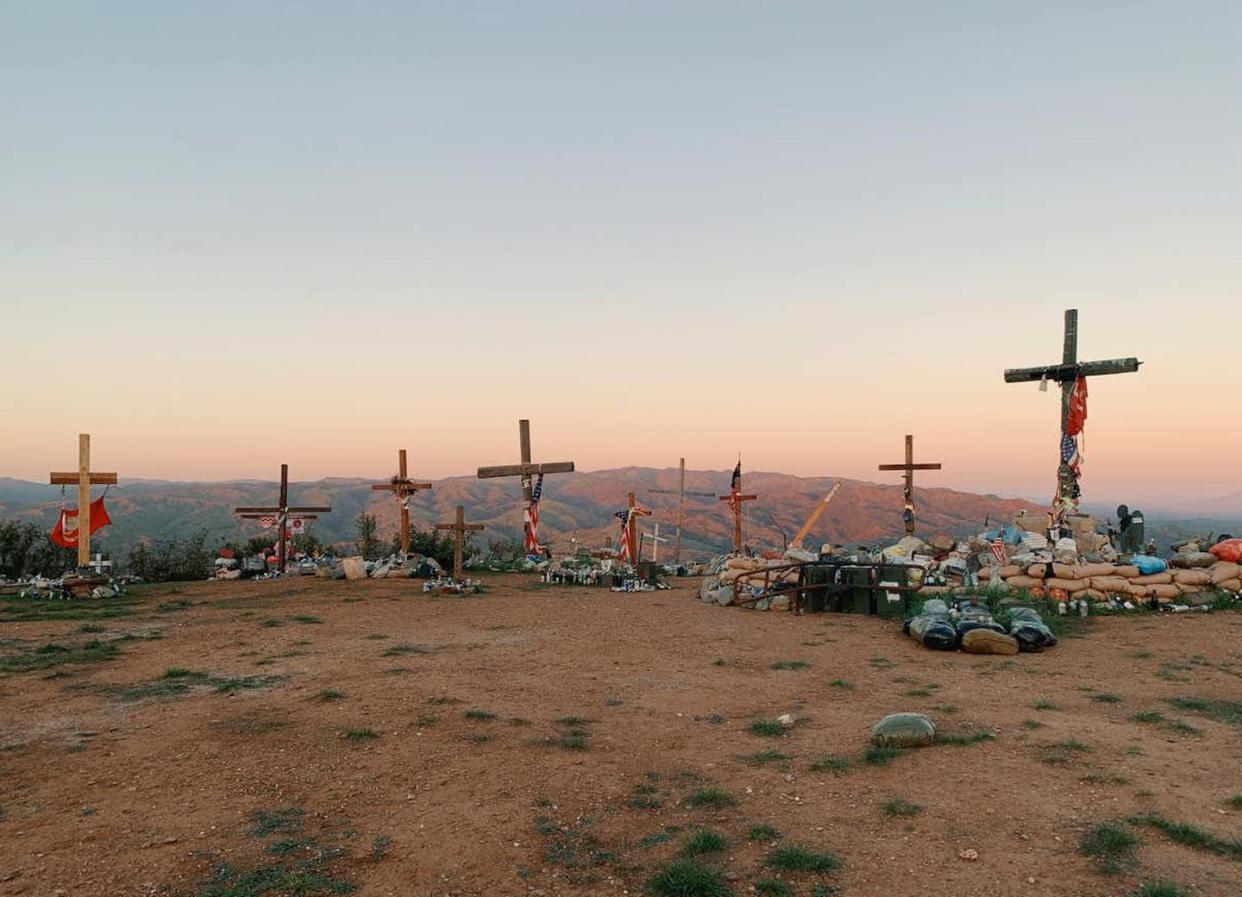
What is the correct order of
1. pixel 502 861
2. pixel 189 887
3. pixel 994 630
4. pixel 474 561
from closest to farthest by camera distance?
1. pixel 189 887
2. pixel 502 861
3. pixel 994 630
4. pixel 474 561

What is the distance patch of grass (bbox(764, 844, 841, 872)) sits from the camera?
17.8 ft

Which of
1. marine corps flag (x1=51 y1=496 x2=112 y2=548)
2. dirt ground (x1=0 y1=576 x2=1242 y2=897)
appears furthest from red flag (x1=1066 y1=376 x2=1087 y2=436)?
marine corps flag (x1=51 y1=496 x2=112 y2=548)

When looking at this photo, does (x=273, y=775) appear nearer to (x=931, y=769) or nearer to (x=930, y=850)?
(x=930, y=850)

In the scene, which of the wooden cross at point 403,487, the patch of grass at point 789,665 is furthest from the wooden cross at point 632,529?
the patch of grass at point 789,665

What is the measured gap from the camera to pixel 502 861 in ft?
18.5

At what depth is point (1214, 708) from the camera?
942 centimetres

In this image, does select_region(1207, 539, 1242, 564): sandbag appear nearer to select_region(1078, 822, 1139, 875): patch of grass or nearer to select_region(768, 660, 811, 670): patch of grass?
select_region(768, 660, 811, 670): patch of grass

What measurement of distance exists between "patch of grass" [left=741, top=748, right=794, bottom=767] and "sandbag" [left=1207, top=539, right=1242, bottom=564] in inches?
668

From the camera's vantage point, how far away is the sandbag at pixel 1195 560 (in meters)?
18.6

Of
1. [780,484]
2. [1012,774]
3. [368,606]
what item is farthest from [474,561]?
[780,484]

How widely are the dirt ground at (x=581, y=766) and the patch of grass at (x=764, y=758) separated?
53 millimetres

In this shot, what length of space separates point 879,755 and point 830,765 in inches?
25.5

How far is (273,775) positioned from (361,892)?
2687mm

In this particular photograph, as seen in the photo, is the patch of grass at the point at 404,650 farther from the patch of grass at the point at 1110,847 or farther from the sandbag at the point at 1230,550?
the sandbag at the point at 1230,550
